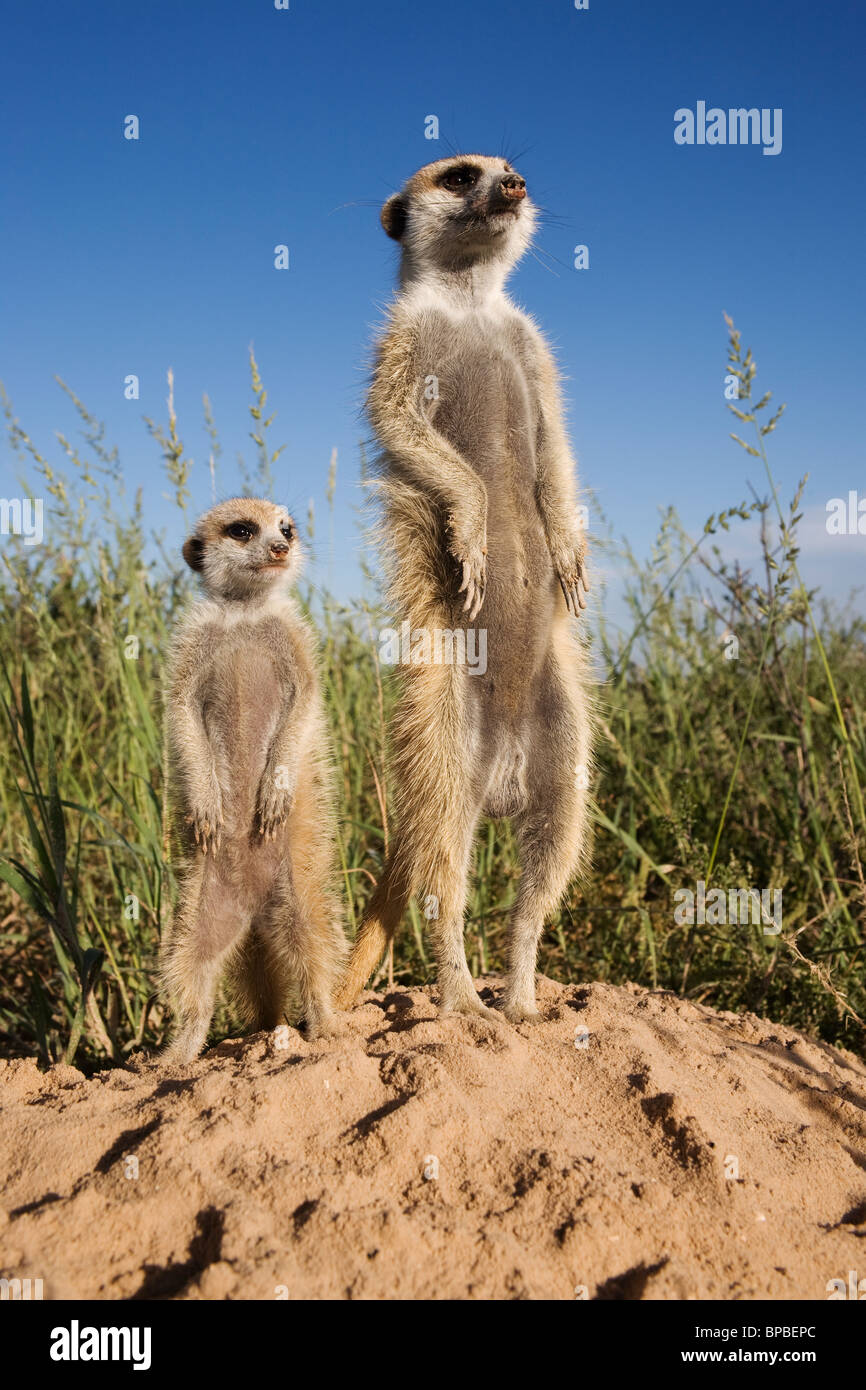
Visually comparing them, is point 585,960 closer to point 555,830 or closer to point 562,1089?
point 555,830

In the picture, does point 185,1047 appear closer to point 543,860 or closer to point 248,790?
point 248,790

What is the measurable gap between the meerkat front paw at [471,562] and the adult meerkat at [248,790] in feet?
1.93

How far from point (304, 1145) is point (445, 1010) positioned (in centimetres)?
92

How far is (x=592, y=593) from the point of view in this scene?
12.5ft

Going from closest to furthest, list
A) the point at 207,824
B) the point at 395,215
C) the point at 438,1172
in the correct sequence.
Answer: the point at 438,1172 → the point at 207,824 → the point at 395,215

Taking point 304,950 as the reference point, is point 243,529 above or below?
above

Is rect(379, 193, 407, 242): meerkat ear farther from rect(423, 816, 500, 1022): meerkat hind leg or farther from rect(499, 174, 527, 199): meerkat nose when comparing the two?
rect(423, 816, 500, 1022): meerkat hind leg

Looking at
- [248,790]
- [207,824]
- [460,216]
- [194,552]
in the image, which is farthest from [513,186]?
[207,824]

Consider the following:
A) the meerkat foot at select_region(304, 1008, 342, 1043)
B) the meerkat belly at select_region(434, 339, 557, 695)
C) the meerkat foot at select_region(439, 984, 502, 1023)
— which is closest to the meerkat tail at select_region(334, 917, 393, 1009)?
the meerkat foot at select_region(304, 1008, 342, 1043)

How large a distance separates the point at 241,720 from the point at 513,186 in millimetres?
2077

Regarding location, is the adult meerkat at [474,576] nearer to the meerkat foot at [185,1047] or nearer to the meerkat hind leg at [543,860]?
the meerkat hind leg at [543,860]

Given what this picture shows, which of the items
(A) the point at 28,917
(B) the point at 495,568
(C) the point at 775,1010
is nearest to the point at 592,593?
(B) the point at 495,568

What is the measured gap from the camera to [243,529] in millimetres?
3256

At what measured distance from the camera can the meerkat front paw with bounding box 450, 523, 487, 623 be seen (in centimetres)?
307
